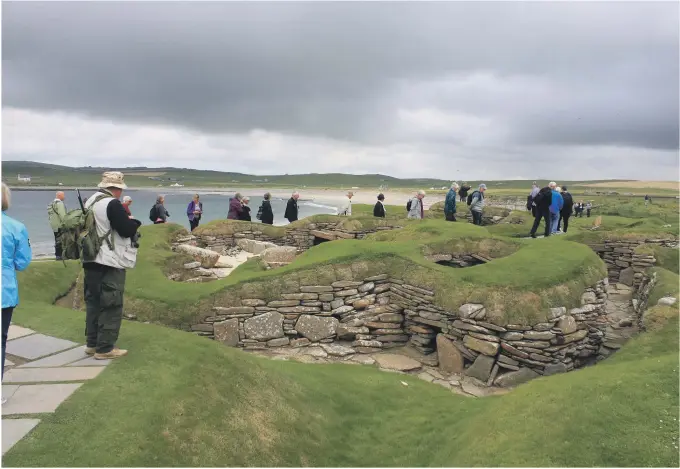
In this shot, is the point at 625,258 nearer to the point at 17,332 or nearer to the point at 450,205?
the point at 450,205

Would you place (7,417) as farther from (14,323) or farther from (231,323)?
(231,323)

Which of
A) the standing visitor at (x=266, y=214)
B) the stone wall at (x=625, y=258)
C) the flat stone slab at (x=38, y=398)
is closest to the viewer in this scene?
the flat stone slab at (x=38, y=398)

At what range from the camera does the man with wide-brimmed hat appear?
5844 mm

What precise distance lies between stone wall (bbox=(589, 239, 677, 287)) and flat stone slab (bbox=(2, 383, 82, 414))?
19.6 meters

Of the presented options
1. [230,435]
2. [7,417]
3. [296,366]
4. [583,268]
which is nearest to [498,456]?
[230,435]

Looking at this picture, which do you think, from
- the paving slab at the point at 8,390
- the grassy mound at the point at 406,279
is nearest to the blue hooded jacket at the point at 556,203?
the grassy mound at the point at 406,279

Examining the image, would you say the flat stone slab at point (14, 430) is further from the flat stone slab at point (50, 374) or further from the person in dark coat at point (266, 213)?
the person in dark coat at point (266, 213)

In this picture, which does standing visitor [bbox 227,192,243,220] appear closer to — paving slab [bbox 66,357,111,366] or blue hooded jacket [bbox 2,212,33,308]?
paving slab [bbox 66,357,111,366]

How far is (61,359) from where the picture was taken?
595 centimetres

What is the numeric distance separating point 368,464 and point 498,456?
6.23 feet

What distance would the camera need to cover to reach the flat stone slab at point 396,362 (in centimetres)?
973

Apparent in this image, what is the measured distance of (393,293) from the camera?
38.0 feet

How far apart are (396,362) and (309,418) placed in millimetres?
4196

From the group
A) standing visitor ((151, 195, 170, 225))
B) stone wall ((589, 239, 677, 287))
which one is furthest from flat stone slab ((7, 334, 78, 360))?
stone wall ((589, 239, 677, 287))
